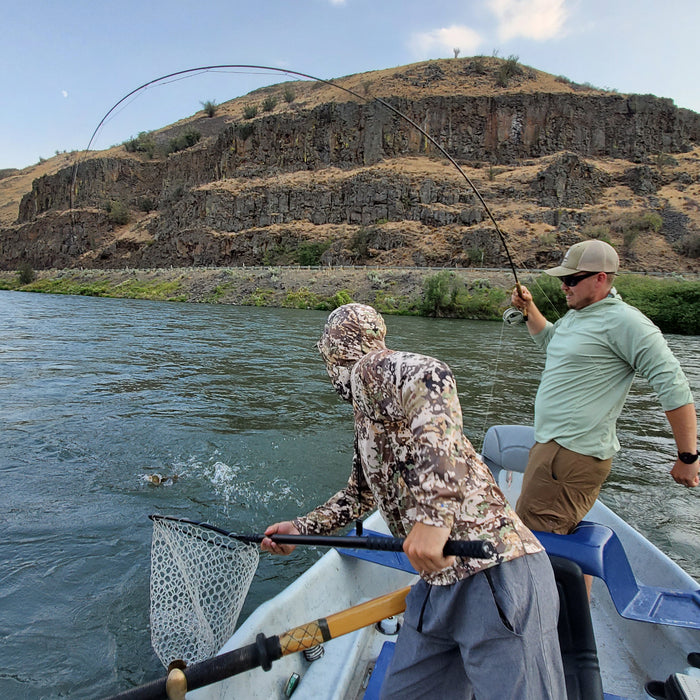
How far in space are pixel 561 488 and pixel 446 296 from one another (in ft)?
117

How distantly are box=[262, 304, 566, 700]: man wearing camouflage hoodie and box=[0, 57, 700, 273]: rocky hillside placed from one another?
5478 centimetres

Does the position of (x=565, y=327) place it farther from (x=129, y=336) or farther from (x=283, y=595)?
(x=129, y=336)

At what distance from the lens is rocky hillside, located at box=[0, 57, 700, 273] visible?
60.2 meters

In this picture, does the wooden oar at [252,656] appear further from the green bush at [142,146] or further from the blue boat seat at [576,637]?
the green bush at [142,146]

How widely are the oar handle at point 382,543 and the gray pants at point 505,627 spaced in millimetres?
122

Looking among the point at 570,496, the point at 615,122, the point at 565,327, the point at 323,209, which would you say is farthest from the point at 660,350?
the point at 615,122

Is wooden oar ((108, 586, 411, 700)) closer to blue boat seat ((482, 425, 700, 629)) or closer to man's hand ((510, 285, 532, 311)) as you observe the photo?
blue boat seat ((482, 425, 700, 629))

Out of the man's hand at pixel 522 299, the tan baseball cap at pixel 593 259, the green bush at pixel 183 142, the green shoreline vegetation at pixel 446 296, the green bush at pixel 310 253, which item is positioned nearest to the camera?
the tan baseball cap at pixel 593 259

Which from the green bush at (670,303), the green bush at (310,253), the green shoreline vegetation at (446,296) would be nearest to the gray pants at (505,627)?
the green shoreline vegetation at (446,296)

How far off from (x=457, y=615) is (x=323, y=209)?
75977 millimetres

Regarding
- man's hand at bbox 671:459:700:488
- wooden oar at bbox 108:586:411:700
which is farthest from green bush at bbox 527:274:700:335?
wooden oar at bbox 108:586:411:700

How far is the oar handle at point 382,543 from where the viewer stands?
148cm

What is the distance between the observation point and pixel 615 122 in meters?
79.8

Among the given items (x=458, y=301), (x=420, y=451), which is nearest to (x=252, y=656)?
(x=420, y=451)
